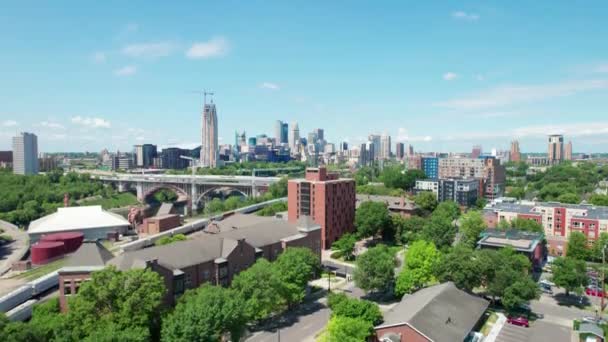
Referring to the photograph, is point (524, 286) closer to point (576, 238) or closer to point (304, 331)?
point (304, 331)

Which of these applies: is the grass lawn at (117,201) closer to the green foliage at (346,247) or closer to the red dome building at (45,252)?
the red dome building at (45,252)

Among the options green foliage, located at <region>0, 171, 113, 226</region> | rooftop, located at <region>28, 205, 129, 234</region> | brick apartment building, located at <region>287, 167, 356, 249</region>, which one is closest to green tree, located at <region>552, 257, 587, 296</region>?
brick apartment building, located at <region>287, 167, 356, 249</region>

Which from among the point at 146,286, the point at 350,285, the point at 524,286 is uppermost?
the point at 146,286

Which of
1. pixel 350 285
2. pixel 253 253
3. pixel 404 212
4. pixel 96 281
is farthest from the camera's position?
pixel 404 212

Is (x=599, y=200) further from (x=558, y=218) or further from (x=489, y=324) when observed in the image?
(x=489, y=324)

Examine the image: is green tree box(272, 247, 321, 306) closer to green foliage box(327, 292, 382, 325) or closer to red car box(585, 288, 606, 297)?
green foliage box(327, 292, 382, 325)

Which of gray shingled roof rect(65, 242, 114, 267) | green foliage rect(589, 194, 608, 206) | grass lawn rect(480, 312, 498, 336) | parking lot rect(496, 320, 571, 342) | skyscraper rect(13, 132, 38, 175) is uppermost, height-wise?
skyscraper rect(13, 132, 38, 175)

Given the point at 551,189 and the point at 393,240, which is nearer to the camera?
the point at 393,240

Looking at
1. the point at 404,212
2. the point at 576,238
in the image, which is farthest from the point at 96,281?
the point at 404,212
